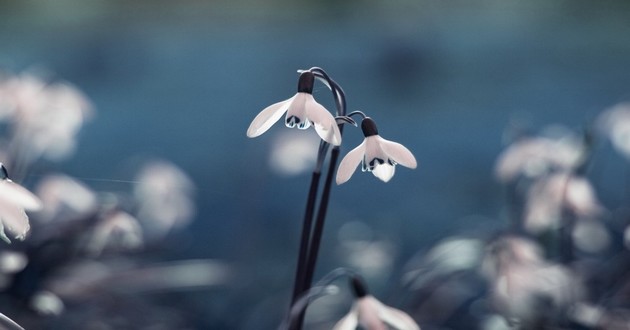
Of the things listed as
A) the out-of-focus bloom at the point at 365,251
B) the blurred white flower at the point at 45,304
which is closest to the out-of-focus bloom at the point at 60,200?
the blurred white flower at the point at 45,304

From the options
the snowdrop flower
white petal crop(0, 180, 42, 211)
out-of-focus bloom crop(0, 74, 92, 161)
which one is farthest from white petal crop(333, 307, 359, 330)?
out-of-focus bloom crop(0, 74, 92, 161)

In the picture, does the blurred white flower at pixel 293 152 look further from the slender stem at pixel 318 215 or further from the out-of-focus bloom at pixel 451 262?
the slender stem at pixel 318 215

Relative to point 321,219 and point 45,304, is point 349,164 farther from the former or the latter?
point 45,304

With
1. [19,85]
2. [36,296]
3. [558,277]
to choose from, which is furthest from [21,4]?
[558,277]

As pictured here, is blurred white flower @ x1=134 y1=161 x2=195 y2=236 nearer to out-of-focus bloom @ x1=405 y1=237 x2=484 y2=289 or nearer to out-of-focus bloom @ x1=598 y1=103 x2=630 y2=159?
out-of-focus bloom @ x1=405 y1=237 x2=484 y2=289

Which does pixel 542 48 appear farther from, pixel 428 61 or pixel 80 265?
pixel 80 265

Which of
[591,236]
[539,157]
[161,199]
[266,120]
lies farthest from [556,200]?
[161,199]

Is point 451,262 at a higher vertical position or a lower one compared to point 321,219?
higher
